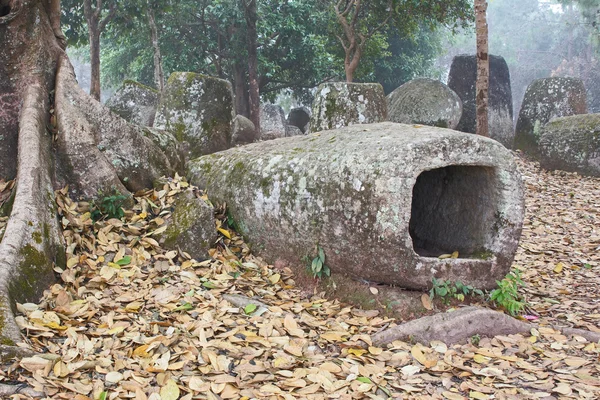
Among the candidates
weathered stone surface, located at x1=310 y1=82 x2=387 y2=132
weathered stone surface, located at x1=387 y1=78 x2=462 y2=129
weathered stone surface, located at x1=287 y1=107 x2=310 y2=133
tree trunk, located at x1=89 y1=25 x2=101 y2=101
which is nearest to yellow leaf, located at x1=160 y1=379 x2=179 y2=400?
weathered stone surface, located at x1=310 y1=82 x2=387 y2=132

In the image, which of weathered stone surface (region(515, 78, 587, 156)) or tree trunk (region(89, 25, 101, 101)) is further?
weathered stone surface (region(515, 78, 587, 156))

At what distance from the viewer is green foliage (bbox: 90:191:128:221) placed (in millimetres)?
4875

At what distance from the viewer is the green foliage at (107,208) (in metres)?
4.88

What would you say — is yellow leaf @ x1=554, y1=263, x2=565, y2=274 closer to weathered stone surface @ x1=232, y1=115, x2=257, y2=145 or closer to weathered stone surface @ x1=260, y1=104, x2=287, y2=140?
weathered stone surface @ x1=232, y1=115, x2=257, y2=145

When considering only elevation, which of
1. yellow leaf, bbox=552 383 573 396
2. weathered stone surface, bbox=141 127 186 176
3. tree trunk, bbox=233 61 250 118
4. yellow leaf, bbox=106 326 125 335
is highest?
tree trunk, bbox=233 61 250 118

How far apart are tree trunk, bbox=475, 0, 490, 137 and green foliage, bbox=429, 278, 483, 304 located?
5.55 meters

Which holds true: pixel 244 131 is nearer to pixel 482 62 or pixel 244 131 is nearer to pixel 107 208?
pixel 482 62

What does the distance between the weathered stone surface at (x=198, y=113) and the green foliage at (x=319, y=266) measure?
4.00 m

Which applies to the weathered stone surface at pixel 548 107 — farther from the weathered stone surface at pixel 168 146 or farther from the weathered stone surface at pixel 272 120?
the weathered stone surface at pixel 168 146

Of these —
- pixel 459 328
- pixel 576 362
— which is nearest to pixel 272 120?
pixel 459 328

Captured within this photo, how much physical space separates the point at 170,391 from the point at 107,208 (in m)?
2.53

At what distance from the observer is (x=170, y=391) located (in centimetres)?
280

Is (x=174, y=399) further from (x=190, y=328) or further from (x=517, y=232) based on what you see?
(x=517, y=232)

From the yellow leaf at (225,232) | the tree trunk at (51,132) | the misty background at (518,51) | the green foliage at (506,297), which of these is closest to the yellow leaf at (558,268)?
the green foliage at (506,297)
